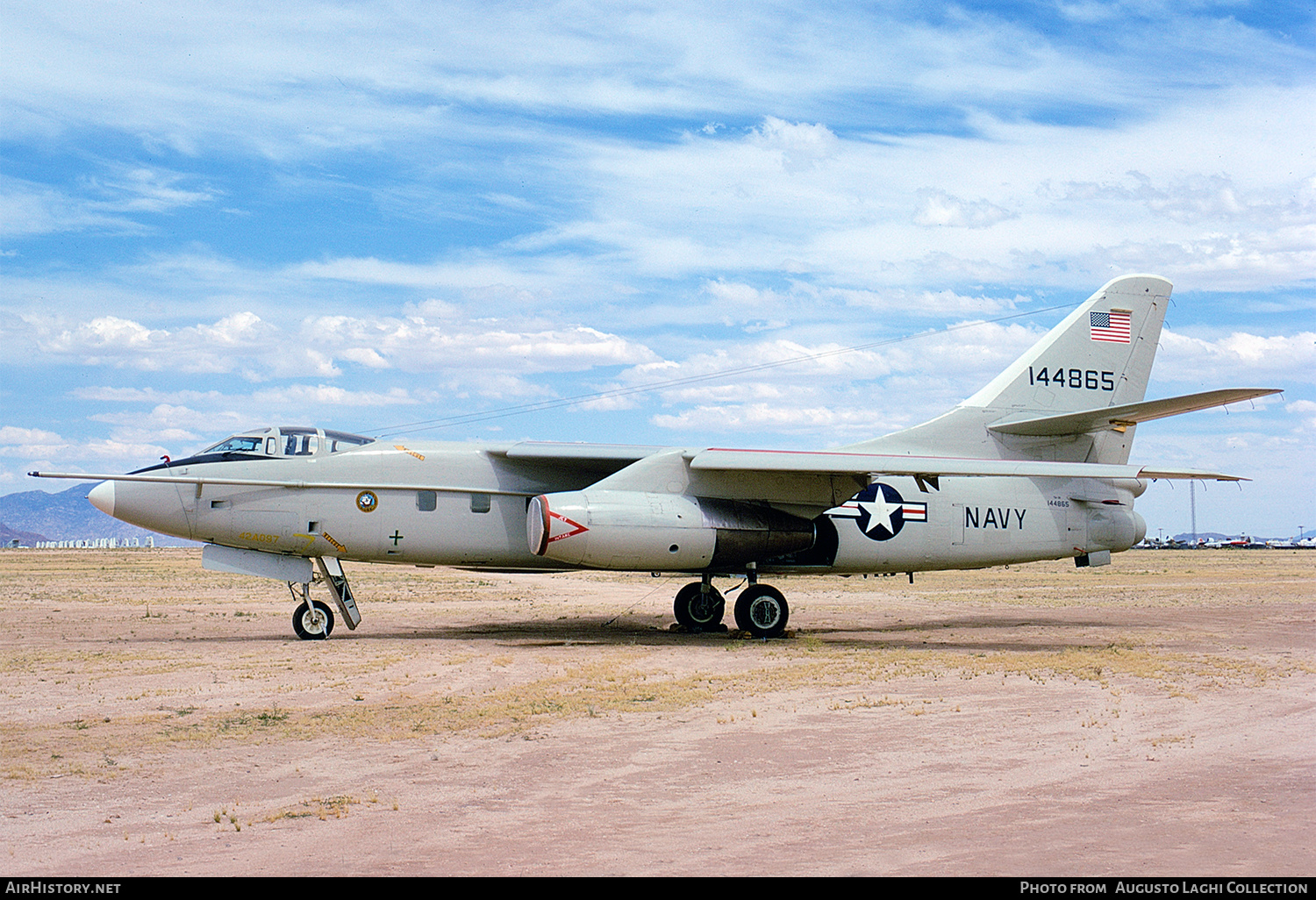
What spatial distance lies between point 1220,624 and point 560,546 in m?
12.9

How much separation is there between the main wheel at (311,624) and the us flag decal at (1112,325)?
14.8m

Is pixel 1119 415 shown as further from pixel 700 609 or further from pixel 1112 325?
pixel 700 609

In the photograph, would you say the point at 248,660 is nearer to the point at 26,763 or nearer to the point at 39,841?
the point at 26,763

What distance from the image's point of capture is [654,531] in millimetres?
16094

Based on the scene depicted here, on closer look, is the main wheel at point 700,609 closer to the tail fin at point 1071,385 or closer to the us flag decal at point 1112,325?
the tail fin at point 1071,385

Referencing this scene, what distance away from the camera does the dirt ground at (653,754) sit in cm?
562

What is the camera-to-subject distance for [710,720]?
9672mm

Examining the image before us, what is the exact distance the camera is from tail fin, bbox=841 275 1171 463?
1962cm

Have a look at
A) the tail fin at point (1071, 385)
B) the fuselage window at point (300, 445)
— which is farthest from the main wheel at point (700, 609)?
the fuselage window at point (300, 445)

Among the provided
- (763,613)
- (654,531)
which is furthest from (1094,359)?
(654,531)

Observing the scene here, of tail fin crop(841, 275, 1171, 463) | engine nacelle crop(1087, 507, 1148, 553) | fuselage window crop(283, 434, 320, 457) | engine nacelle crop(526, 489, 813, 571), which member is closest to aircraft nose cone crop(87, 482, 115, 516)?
fuselage window crop(283, 434, 320, 457)

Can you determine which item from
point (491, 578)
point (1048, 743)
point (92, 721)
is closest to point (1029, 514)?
point (1048, 743)

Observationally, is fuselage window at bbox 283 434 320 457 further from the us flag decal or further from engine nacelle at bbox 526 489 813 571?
the us flag decal

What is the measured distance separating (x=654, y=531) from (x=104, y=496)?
8190mm
